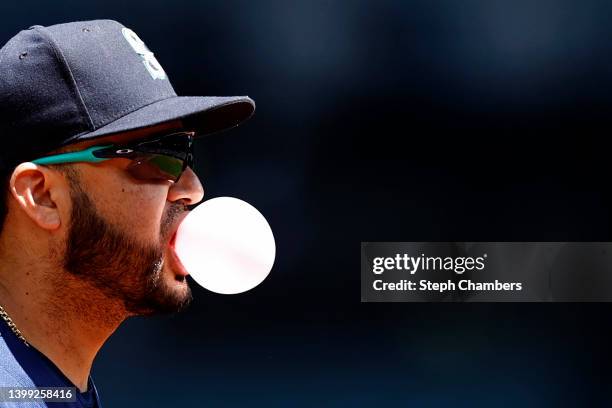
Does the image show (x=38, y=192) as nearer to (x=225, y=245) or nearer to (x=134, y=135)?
(x=134, y=135)

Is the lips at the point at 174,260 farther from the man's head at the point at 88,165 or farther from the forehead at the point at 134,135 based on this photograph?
the forehead at the point at 134,135

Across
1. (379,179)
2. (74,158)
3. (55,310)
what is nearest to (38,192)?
(74,158)

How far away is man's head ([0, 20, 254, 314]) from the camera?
1205mm

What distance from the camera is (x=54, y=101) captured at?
1.20m

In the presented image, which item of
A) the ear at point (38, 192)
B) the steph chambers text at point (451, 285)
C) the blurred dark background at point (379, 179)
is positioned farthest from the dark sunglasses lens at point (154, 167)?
the steph chambers text at point (451, 285)

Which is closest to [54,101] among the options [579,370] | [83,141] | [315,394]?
[83,141]

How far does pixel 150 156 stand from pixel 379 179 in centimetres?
133

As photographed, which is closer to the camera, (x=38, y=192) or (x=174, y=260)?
Answer: (x=38, y=192)

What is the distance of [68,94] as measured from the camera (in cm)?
120

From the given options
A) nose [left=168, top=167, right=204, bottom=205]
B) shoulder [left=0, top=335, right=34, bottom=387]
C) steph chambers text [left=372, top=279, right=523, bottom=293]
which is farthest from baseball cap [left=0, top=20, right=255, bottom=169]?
steph chambers text [left=372, top=279, right=523, bottom=293]

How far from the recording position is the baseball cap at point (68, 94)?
1.20 meters

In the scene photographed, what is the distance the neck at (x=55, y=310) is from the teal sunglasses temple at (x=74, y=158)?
15 cm

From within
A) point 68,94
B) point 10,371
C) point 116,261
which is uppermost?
point 68,94

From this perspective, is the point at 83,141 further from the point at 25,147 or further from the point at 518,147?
the point at 518,147
